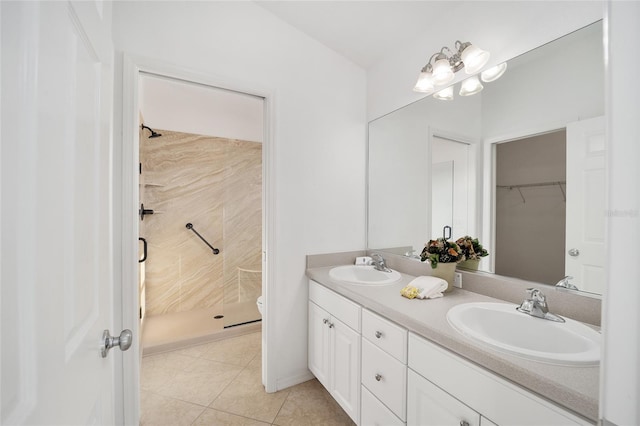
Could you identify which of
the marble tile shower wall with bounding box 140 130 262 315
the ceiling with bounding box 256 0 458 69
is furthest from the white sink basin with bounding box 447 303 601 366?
the marble tile shower wall with bounding box 140 130 262 315

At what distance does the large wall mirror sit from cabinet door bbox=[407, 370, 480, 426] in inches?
28.3

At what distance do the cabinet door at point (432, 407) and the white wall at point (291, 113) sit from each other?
1021 mm

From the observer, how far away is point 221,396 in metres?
1.79

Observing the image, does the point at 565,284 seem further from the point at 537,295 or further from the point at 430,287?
the point at 430,287

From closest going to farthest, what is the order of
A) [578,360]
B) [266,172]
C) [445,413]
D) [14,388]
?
[14,388]
[578,360]
[445,413]
[266,172]

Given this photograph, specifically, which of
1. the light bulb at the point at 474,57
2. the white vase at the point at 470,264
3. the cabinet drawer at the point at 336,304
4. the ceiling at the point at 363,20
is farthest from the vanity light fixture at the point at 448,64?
the cabinet drawer at the point at 336,304

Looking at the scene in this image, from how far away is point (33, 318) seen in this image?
0.37 meters

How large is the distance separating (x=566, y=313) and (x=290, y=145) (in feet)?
5.69

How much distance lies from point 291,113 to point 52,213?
5.48 feet

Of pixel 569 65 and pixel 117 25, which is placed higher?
pixel 117 25

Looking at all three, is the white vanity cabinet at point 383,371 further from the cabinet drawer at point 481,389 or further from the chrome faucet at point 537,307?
the chrome faucet at point 537,307

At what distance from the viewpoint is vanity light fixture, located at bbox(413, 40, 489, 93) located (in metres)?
1.43

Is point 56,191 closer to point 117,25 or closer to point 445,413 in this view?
point 445,413

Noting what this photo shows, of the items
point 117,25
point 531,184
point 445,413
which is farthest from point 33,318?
point 531,184
